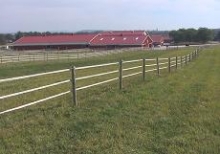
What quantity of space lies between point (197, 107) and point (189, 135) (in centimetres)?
358

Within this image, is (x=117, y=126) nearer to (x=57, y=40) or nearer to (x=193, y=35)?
(x=57, y=40)

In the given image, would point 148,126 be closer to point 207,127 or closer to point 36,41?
point 207,127

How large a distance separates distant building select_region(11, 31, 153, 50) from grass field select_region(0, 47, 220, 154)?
96.9 m

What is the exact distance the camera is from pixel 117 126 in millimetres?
10188

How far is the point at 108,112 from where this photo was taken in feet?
38.7

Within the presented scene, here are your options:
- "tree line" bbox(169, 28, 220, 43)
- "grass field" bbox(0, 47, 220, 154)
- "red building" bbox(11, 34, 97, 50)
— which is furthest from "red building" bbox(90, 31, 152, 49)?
"grass field" bbox(0, 47, 220, 154)

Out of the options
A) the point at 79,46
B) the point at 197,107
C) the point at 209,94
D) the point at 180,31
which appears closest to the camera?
the point at 197,107

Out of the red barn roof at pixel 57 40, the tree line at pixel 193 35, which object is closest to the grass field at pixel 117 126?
the red barn roof at pixel 57 40

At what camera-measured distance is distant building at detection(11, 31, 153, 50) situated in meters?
112

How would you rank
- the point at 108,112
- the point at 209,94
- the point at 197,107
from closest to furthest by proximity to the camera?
the point at 108,112 < the point at 197,107 < the point at 209,94

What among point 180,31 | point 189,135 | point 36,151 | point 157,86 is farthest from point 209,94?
point 180,31

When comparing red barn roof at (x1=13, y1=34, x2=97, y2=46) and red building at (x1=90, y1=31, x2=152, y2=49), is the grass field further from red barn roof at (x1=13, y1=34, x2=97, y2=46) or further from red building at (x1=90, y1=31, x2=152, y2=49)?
red barn roof at (x1=13, y1=34, x2=97, y2=46)

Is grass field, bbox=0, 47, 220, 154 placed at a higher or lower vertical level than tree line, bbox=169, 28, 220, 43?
higher

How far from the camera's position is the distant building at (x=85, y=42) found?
112375 mm
